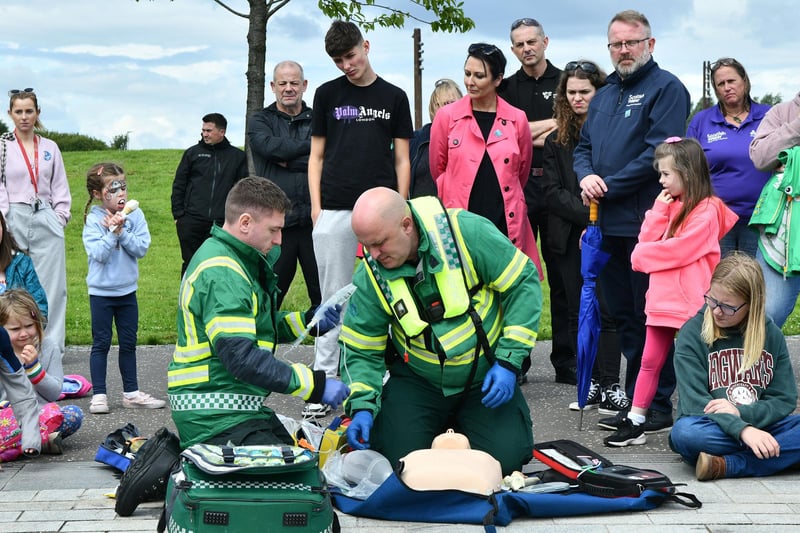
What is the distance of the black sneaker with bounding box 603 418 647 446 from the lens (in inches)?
223

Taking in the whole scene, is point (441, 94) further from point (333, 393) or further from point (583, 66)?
point (333, 393)

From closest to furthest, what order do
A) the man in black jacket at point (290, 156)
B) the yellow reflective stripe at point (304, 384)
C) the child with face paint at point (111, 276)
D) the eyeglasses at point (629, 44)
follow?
the yellow reflective stripe at point (304, 384)
the eyeglasses at point (629, 44)
the child with face paint at point (111, 276)
the man in black jacket at point (290, 156)

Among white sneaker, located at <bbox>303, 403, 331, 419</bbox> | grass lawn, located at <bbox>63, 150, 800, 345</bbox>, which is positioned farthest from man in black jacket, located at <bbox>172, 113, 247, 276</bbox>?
white sneaker, located at <bbox>303, 403, 331, 419</bbox>

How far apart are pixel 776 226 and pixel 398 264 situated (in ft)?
8.63

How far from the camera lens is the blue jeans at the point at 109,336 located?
6863 millimetres

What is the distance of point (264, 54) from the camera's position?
1112 cm

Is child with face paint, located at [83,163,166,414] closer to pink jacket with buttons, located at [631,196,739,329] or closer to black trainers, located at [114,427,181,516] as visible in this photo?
black trainers, located at [114,427,181,516]

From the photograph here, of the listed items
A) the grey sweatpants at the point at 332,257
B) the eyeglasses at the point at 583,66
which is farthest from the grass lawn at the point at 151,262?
the eyeglasses at the point at 583,66

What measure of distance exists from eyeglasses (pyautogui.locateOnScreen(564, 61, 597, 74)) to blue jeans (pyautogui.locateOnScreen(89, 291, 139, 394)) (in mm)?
3112

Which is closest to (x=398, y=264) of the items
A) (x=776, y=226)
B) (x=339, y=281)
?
(x=339, y=281)

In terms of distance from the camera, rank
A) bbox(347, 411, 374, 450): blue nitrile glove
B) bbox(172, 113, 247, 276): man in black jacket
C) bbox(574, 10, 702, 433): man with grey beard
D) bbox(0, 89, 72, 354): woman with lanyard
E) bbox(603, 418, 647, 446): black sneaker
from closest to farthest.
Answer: bbox(347, 411, 374, 450): blue nitrile glove
bbox(603, 418, 647, 446): black sneaker
bbox(574, 10, 702, 433): man with grey beard
bbox(0, 89, 72, 354): woman with lanyard
bbox(172, 113, 247, 276): man in black jacket

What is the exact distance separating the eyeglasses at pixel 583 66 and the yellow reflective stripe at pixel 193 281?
10.3 ft

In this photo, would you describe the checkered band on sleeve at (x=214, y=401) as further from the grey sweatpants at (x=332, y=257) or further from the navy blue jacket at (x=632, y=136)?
the navy blue jacket at (x=632, y=136)

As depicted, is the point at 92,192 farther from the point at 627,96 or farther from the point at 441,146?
the point at 627,96
